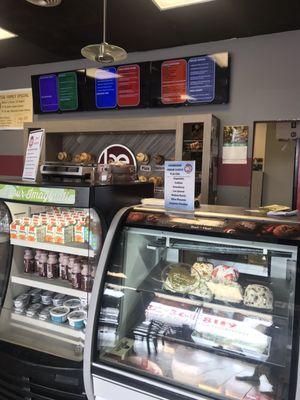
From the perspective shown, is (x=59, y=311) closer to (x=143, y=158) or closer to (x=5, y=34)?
(x=143, y=158)

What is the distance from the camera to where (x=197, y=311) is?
152cm

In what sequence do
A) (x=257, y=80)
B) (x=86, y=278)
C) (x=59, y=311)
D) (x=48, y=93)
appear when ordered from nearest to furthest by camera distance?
(x=86, y=278)
(x=59, y=311)
(x=257, y=80)
(x=48, y=93)

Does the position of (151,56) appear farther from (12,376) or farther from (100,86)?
(12,376)

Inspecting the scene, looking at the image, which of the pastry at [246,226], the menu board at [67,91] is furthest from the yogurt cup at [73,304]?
the menu board at [67,91]

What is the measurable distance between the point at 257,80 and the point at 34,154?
242 cm

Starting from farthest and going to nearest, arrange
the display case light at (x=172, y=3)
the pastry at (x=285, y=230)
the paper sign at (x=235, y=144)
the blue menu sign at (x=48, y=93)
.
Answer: the blue menu sign at (x=48, y=93) < the paper sign at (x=235, y=144) < the display case light at (x=172, y=3) < the pastry at (x=285, y=230)

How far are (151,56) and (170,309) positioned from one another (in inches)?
120

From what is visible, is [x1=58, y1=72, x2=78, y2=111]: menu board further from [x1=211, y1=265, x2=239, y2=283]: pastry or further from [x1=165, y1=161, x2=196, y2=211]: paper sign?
[x1=211, y1=265, x2=239, y2=283]: pastry

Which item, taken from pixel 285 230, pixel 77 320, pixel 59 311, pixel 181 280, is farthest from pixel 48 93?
pixel 285 230

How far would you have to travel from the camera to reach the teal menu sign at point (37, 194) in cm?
158

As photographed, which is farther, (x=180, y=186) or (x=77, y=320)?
(x=77, y=320)

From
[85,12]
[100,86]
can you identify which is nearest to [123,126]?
[100,86]

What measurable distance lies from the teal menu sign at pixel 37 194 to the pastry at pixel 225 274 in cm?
75

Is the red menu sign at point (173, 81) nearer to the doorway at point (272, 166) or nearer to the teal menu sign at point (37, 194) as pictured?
the doorway at point (272, 166)
